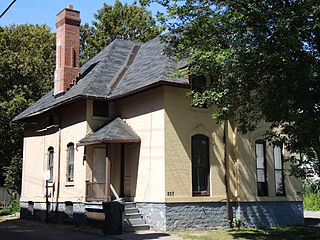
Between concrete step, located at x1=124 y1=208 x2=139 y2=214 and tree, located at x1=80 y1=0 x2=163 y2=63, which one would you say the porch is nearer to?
concrete step, located at x1=124 y1=208 x2=139 y2=214

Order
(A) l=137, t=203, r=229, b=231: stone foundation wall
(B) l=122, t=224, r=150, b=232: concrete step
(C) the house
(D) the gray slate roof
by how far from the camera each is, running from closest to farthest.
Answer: (B) l=122, t=224, r=150, b=232: concrete step → (A) l=137, t=203, r=229, b=231: stone foundation wall → (C) the house → (D) the gray slate roof

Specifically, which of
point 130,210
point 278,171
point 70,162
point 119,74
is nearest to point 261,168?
point 278,171

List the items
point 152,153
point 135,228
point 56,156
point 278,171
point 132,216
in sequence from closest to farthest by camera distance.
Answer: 1. point 135,228
2. point 132,216
3. point 152,153
4. point 278,171
5. point 56,156

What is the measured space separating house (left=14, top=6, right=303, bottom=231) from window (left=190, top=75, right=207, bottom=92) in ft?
0.14

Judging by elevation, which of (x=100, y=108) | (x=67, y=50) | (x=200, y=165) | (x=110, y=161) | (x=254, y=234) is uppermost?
(x=67, y=50)

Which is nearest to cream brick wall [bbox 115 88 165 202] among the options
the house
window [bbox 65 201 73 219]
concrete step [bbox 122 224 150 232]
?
the house

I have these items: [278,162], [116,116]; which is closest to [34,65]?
[116,116]

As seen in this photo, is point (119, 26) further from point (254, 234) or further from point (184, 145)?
point (254, 234)

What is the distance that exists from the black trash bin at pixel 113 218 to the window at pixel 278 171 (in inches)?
327

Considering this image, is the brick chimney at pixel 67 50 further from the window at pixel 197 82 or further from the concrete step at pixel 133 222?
the concrete step at pixel 133 222

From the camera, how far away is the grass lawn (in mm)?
14602

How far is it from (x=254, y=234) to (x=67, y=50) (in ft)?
42.3

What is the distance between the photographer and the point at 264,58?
12.2m

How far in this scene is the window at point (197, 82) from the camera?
17.8 meters
